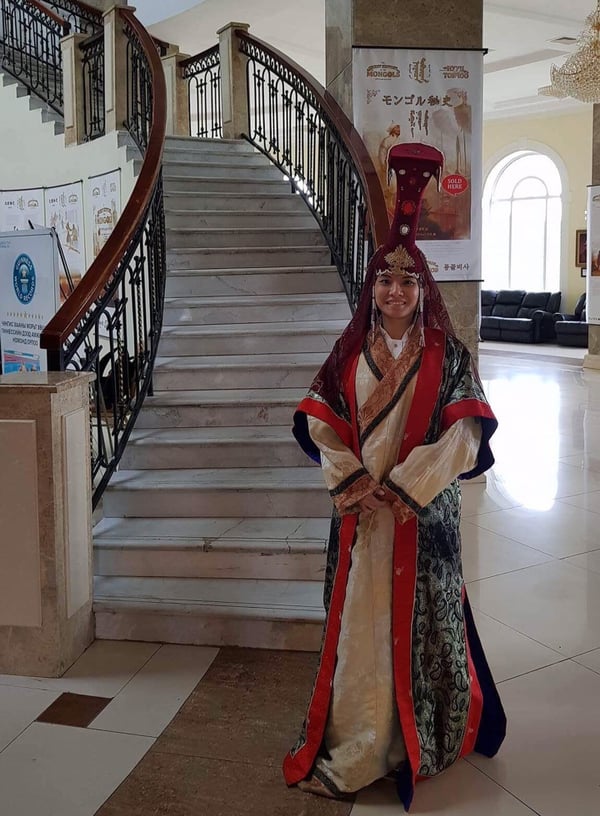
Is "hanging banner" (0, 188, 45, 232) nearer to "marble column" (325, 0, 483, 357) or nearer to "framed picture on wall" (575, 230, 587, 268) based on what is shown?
"marble column" (325, 0, 483, 357)

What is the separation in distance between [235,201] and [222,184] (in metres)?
0.35

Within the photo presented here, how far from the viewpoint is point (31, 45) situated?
10.5m

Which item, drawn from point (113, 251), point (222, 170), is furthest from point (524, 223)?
point (113, 251)

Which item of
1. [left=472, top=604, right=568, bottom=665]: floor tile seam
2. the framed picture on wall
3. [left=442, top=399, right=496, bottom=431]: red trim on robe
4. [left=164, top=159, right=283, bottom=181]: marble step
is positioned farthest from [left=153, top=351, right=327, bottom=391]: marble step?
the framed picture on wall

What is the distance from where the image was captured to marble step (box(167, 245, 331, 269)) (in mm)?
5703

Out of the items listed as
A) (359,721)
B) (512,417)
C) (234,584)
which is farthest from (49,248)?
(512,417)

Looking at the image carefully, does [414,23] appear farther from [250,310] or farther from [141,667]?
[141,667]

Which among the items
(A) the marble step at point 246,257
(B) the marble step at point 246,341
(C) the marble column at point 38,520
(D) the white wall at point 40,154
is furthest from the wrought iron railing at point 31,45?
(C) the marble column at point 38,520

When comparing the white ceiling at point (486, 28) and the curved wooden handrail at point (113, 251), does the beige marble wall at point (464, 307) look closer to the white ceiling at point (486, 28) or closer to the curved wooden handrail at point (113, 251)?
the curved wooden handrail at point (113, 251)

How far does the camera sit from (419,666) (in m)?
2.15

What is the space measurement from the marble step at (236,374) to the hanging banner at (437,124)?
134 centimetres

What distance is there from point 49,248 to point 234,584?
232cm

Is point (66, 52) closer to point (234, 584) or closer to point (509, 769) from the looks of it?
point (234, 584)

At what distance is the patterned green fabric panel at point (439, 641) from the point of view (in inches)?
84.2
